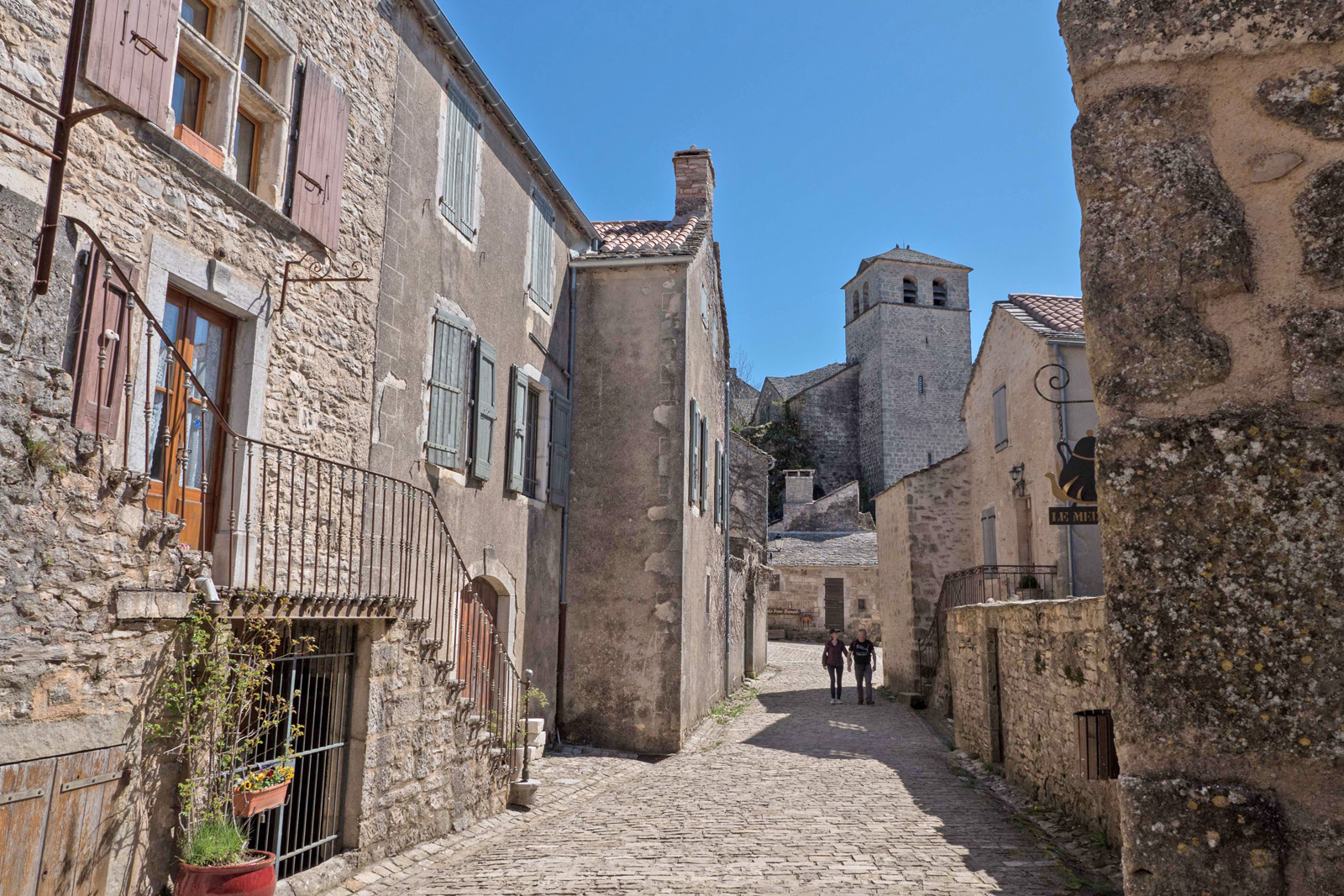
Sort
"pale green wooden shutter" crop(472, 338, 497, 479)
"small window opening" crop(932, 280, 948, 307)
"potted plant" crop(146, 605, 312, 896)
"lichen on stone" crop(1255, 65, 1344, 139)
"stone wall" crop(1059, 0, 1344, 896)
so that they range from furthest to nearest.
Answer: "small window opening" crop(932, 280, 948, 307), "pale green wooden shutter" crop(472, 338, 497, 479), "potted plant" crop(146, 605, 312, 896), "lichen on stone" crop(1255, 65, 1344, 139), "stone wall" crop(1059, 0, 1344, 896)

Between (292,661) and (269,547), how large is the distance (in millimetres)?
990

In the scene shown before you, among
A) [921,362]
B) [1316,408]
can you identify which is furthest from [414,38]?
[921,362]

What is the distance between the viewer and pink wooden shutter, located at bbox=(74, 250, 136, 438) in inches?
206

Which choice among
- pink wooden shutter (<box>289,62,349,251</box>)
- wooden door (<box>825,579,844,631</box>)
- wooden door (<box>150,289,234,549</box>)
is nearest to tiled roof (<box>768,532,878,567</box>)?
wooden door (<box>825,579,844,631</box>)

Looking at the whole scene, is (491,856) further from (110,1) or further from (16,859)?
(110,1)

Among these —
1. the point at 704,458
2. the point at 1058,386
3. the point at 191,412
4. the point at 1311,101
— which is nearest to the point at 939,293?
the point at 704,458

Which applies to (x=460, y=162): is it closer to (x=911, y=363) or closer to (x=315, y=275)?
(x=315, y=275)

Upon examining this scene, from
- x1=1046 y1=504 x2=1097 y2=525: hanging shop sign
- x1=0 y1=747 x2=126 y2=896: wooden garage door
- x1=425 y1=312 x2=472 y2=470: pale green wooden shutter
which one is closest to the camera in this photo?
x1=0 y1=747 x2=126 y2=896: wooden garage door

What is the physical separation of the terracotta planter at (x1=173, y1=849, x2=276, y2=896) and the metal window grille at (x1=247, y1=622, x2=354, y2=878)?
1.09 meters

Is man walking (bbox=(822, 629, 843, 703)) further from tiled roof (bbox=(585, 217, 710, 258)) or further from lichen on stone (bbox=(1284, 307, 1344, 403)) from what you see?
lichen on stone (bbox=(1284, 307, 1344, 403))

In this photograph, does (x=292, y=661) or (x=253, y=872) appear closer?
(x=253, y=872)

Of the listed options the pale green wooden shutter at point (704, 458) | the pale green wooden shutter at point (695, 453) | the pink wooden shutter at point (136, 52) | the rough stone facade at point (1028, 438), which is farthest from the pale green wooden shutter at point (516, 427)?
the rough stone facade at point (1028, 438)

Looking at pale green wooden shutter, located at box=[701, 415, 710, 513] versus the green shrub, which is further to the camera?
pale green wooden shutter, located at box=[701, 415, 710, 513]

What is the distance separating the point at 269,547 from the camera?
23.0 feet
